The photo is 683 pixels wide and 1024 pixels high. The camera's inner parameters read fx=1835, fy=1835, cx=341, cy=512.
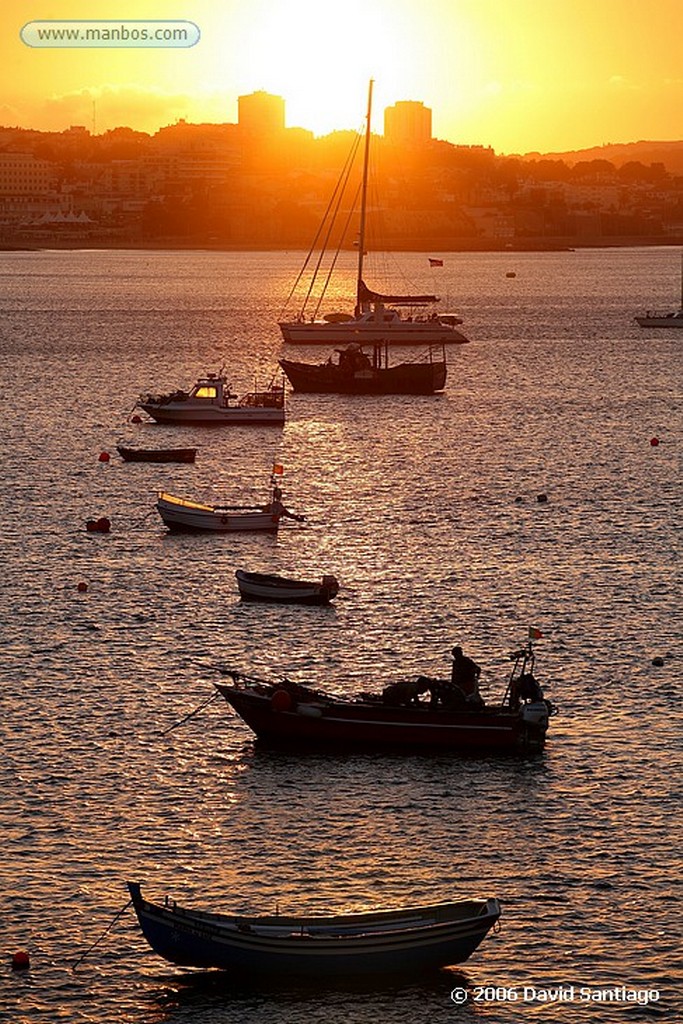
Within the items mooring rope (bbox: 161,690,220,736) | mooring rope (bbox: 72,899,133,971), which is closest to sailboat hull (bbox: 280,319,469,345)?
mooring rope (bbox: 161,690,220,736)

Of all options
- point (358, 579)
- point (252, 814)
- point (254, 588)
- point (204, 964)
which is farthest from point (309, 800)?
point (358, 579)

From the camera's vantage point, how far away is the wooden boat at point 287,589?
63.9 meters

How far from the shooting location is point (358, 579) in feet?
226

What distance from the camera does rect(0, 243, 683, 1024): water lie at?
3638 centimetres

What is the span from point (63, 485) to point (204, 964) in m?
58.8

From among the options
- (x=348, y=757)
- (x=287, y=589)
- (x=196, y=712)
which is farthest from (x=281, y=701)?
(x=287, y=589)

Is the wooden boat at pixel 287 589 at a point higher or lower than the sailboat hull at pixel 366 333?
lower

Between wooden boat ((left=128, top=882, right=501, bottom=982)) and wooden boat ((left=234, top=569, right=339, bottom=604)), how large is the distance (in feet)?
95.5

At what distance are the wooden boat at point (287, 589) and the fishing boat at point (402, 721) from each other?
1615 centimetres

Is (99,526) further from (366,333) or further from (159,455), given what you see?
(366,333)

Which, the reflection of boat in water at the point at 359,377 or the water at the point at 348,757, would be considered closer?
the water at the point at 348,757

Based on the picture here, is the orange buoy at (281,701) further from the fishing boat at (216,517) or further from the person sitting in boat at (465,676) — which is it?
the fishing boat at (216,517)

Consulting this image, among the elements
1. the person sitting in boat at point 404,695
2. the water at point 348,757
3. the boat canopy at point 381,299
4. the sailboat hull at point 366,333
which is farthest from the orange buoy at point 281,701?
the boat canopy at point 381,299
